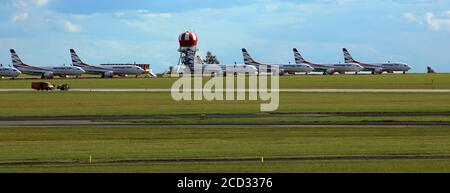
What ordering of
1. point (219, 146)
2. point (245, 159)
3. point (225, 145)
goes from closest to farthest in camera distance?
point (245, 159) → point (219, 146) → point (225, 145)

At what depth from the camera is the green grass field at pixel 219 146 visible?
2638 centimetres

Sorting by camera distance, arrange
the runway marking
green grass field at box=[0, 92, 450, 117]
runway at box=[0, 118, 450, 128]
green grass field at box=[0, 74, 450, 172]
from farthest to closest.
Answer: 1. green grass field at box=[0, 92, 450, 117]
2. runway at box=[0, 118, 450, 128]
3. the runway marking
4. green grass field at box=[0, 74, 450, 172]

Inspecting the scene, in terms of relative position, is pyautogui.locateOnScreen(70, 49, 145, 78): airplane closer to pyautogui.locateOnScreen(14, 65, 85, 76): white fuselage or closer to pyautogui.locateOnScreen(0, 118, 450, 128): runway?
pyautogui.locateOnScreen(14, 65, 85, 76): white fuselage

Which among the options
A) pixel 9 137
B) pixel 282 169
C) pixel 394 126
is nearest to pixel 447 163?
pixel 282 169

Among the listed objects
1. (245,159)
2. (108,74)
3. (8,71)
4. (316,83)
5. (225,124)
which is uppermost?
(8,71)

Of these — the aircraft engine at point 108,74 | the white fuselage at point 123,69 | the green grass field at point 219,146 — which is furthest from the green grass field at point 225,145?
the white fuselage at point 123,69

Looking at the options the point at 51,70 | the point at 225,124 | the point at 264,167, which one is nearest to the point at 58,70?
the point at 51,70

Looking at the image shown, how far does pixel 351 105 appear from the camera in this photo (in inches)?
2667

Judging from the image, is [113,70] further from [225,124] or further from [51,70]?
[225,124]

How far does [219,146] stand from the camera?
33.3m

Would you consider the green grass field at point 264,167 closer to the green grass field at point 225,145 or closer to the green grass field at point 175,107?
the green grass field at point 225,145

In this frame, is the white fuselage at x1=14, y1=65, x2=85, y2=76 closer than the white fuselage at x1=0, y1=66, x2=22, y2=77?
No

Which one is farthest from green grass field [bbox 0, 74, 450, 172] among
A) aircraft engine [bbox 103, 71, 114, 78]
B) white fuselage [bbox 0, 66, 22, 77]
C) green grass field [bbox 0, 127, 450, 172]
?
aircraft engine [bbox 103, 71, 114, 78]

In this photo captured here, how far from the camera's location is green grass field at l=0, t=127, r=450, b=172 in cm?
2638
